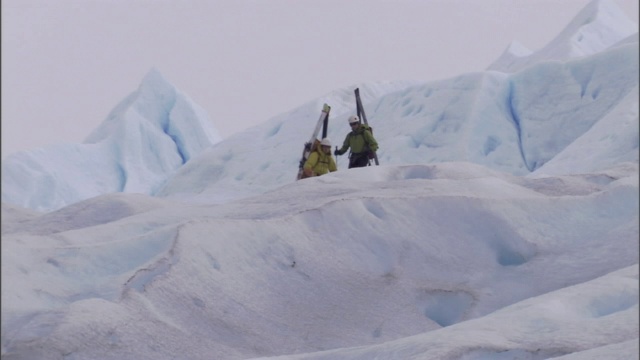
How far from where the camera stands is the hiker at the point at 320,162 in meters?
8.97

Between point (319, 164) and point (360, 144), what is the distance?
493 mm

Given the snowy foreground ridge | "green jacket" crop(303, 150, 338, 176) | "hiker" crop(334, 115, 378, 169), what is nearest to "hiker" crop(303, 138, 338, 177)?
"green jacket" crop(303, 150, 338, 176)

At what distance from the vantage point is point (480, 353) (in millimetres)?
3930

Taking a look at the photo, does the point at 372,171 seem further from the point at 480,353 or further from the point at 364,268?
the point at 480,353

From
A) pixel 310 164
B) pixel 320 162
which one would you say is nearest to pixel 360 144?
pixel 320 162

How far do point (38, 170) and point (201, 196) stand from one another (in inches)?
234

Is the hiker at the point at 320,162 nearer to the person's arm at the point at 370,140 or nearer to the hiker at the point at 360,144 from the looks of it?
the hiker at the point at 360,144

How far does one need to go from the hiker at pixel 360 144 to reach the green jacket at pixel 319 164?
11cm

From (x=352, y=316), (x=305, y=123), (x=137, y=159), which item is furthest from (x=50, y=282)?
(x=137, y=159)

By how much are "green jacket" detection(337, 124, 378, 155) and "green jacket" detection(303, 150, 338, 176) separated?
0.46 ft

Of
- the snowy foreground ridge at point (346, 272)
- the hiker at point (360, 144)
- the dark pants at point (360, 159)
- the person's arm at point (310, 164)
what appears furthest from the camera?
the dark pants at point (360, 159)

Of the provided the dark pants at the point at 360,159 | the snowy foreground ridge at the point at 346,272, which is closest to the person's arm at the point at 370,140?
the dark pants at the point at 360,159

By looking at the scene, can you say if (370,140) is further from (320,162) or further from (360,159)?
(320,162)

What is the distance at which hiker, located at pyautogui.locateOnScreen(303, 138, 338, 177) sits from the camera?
8969 millimetres
